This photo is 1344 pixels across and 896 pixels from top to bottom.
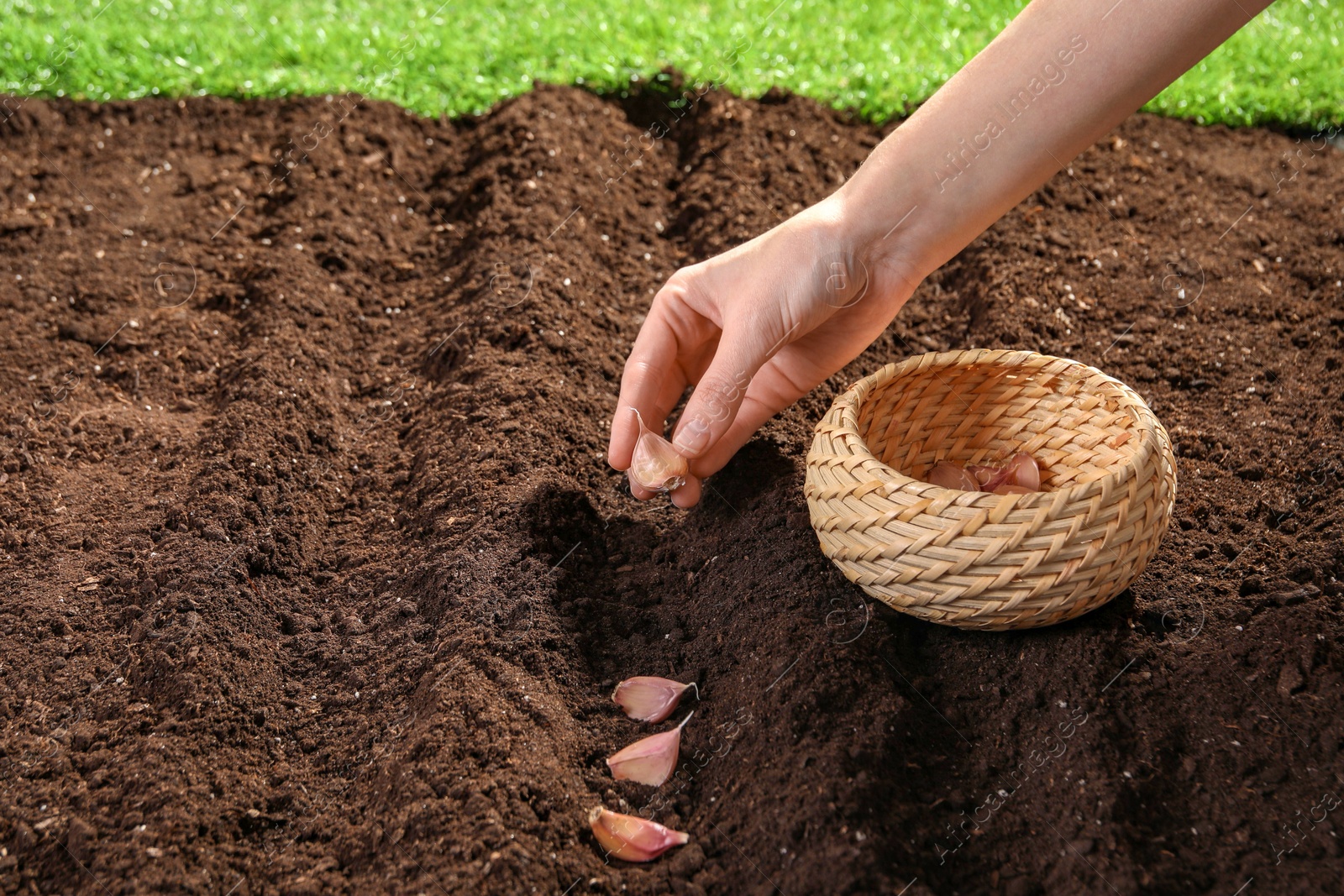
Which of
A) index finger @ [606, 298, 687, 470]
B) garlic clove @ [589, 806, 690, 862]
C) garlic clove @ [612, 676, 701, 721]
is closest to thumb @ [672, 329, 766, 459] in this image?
index finger @ [606, 298, 687, 470]

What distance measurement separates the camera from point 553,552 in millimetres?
1819

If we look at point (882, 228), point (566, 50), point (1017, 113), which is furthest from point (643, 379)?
point (566, 50)

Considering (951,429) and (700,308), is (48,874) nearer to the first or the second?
(700,308)

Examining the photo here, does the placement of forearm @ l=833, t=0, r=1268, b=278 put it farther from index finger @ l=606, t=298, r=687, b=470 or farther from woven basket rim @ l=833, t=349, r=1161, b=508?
index finger @ l=606, t=298, r=687, b=470

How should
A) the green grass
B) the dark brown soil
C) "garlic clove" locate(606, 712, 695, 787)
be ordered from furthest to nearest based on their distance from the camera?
the green grass
"garlic clove" locate(606, 712, 695, 787)
the dark brown soil

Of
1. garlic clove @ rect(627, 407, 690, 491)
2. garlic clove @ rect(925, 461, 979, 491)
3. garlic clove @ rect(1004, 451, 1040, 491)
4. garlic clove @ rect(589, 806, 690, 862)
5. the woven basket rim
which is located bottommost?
garlic clove @ rect(589, 806, 690, 862)

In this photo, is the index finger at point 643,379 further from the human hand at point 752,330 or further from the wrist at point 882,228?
the wrist at point 882,228

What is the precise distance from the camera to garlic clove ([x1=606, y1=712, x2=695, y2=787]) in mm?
1462

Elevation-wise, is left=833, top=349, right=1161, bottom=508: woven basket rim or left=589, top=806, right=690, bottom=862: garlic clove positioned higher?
left=833, top=349, right=1161, bottom=508: woven basket rim

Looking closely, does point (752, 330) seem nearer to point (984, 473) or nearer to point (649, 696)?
point (984, 473)

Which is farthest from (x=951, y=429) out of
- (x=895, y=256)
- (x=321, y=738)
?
(x=321, y=738)

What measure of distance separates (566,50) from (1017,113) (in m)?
2.23

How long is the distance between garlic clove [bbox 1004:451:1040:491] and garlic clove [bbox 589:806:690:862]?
83 cm

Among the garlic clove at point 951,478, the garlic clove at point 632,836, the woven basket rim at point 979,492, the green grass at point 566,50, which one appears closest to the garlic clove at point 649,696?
the garlic clove at point 632,836
